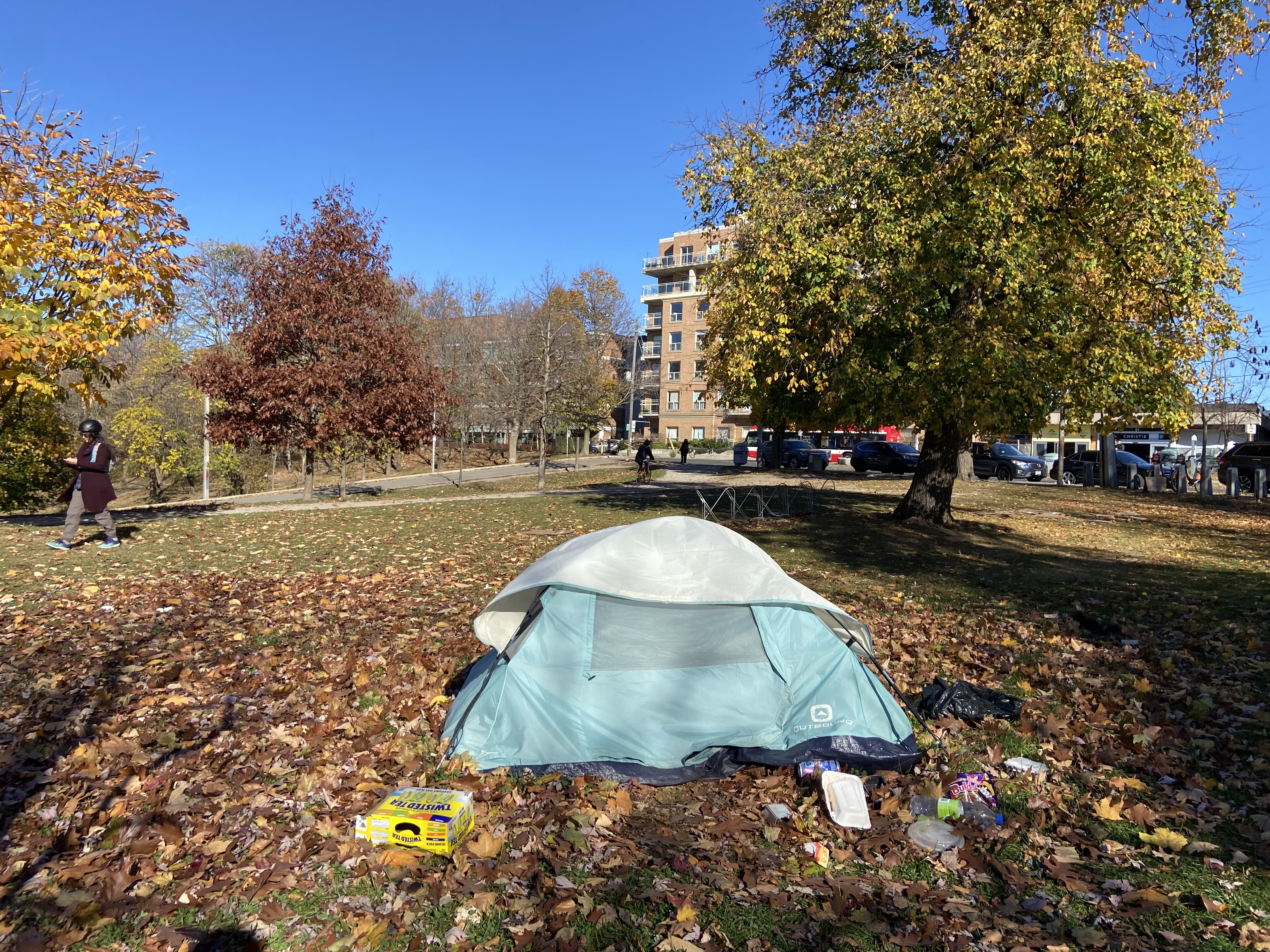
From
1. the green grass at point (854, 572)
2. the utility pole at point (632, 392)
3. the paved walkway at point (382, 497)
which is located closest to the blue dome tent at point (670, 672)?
the green grass at point (854, 572)

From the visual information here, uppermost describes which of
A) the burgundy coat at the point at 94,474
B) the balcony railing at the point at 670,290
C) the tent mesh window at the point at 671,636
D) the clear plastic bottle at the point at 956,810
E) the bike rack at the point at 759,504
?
the balcony railing at the point at 670,290

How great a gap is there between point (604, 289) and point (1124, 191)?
42844 mm

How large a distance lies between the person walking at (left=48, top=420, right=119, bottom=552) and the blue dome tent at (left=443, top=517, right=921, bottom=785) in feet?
27.8

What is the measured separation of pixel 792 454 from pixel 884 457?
238 inches

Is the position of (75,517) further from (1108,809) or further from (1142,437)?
(1142,437)

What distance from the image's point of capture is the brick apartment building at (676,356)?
6906 centimetres

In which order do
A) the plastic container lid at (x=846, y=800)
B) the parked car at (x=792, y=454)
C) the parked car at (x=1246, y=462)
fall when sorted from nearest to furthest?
the plastic container lid at (x=846, y=800)
the parked car at (x=1246, y=462)
the parked car at (x=792, y=454)

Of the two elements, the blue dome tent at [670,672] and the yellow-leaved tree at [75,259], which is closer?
the blue dome tent at [670,672]

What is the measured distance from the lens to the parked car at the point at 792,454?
40.1 meters

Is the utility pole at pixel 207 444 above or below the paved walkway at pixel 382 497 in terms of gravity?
above

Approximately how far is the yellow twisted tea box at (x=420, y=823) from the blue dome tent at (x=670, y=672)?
34.1 inches

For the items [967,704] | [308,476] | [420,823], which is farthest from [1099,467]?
[420,823]

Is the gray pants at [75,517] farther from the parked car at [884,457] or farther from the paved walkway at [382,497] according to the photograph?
the parked car at [884,457]

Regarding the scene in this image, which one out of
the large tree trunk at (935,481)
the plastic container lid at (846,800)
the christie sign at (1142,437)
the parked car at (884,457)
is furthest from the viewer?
the christie sign at (1142,437)
